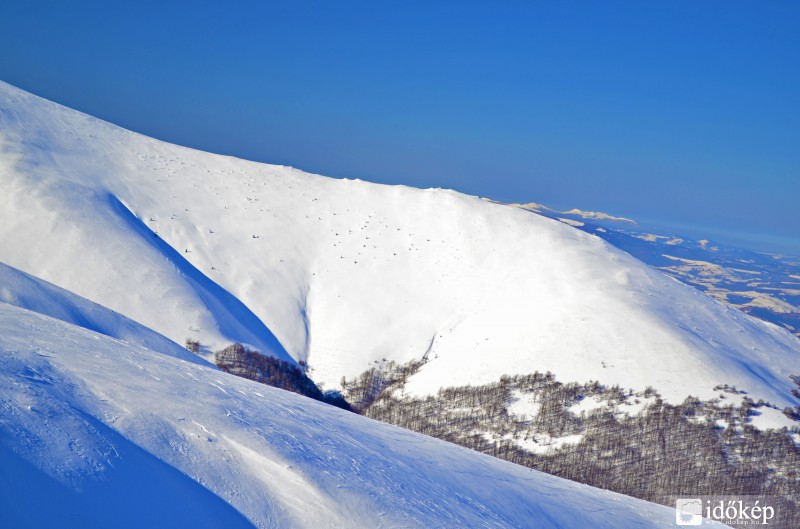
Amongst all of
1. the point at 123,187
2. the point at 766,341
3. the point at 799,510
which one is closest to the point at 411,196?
the point at 123,187

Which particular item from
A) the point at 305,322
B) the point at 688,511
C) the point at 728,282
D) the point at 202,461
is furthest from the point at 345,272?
the point at 728,282

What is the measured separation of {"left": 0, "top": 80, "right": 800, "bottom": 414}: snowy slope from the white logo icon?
6.99m

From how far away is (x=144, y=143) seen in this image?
188ft

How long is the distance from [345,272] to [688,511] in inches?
1215

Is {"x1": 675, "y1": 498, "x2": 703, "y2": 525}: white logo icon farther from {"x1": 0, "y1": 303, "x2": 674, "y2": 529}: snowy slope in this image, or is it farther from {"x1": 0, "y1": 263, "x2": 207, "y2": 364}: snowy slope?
{"x1": 0, "y1": 263, "x2": 207, "y2": 364}: snowy slope

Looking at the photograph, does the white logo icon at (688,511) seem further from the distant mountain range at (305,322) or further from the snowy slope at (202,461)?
the distant mountain range at (305,322)

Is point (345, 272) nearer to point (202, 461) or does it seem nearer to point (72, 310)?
point (72, 310)

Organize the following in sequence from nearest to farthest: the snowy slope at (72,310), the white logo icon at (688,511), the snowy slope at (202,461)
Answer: the snowy slope at (202,461) → the white logo icon at (688,511) → the snowy slope at (72,310)

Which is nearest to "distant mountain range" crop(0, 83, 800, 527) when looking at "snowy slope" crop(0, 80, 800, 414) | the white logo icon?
"snowy slope" crop(0, 80, 800, 414)

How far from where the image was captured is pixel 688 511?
22609 millimetres

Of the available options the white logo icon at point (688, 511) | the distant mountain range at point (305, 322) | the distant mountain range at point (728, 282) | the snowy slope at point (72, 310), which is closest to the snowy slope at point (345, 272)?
the distant mountain range at point (305, 322)

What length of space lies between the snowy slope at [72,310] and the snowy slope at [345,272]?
927 cm

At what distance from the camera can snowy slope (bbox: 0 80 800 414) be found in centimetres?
3691

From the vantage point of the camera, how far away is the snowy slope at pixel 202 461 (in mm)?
9273
